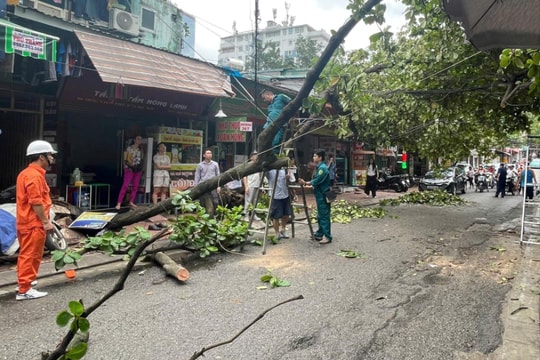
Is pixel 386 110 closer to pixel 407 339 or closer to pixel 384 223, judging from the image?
pixel 384 223

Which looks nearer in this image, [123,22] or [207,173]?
[207,173]

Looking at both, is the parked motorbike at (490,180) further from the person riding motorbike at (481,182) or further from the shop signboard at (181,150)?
the shop signboard at (181,150)

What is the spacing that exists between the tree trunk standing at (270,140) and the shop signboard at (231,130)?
5534 mm

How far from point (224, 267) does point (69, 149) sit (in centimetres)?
651

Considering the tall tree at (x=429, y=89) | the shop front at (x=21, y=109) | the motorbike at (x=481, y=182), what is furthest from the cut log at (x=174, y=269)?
the motorbike at (x=481, y=182)

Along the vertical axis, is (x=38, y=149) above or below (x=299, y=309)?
above

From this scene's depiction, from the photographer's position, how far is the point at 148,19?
1587cm

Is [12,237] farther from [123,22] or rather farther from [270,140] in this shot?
[123,22]

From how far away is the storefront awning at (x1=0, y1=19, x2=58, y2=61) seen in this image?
22.5 ft

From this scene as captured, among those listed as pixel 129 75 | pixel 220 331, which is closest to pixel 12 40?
pixel 129 75

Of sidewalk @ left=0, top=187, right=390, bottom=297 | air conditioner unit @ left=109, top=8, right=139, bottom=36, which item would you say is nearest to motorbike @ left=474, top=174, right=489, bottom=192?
air conditioner unit @ left=109, top=8, right=139, bottom=36

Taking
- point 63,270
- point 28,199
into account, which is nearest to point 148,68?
point 63,270

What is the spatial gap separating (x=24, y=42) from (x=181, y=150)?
5314 millimetres

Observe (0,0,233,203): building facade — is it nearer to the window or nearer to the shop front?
the shop front
